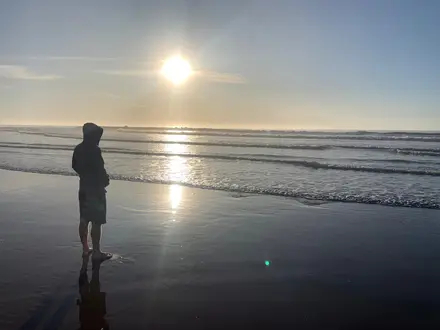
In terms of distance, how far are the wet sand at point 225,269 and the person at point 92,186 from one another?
41 centimetres

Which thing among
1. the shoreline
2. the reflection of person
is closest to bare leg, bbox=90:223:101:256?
the reflection of person

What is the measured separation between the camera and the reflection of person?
4699mm

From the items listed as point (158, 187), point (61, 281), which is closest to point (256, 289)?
point (61, 281)

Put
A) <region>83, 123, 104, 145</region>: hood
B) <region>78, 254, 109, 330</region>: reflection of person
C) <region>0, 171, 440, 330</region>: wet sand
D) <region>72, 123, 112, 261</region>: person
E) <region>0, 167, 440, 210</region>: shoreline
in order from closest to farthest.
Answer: <region>78, 254, 109, 330</region>: reflection of person < <region>0, 171, 440, 330</region>: wet sand < <region>83, 123, 104, 145</region>: hood < <region>72, 123, 112, 261</region>: person < <region>0, 167, 440, 210</region>: shoreline

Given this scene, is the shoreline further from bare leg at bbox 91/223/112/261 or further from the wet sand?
bare leg at bbox 91/223/112/261

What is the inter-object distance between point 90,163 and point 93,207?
0.77 metres

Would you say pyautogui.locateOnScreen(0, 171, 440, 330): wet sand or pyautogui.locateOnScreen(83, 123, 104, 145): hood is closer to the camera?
pyautogui.locateOnScreen(0, 171, 440, 330): wet sand

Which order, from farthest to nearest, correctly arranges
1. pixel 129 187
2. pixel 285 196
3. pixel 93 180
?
pixel 129 187, pixel 285 196, pixel 93 180

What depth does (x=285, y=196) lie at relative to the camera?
13.6 meters

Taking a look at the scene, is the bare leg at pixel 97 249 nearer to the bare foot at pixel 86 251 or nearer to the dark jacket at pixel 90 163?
the bare foot at pixel 86 251

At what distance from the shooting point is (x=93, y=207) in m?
6.94

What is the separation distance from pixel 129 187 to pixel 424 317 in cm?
1165

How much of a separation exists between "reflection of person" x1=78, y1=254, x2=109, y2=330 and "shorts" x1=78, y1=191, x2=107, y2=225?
0.94m

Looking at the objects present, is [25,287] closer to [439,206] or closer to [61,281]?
[61,281]
